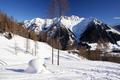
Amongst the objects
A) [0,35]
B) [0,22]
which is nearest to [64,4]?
[0,35]

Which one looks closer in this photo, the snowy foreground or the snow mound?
the snowy foreground

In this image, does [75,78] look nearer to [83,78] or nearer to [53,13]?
[83,78]

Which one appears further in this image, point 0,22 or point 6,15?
point 6,15

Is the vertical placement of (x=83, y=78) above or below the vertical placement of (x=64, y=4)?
below

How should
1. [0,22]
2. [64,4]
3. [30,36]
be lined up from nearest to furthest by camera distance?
[64,4] → [0,22] → [30,36]

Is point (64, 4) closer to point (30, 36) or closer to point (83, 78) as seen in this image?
point (83, 78)

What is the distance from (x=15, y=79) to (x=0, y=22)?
4066 inches

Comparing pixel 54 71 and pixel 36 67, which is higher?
pixel 36 67

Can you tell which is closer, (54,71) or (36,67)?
(36,67)

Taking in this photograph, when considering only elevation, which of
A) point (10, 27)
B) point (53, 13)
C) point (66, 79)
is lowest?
point (66, 79)

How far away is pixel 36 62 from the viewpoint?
1847 centimetres

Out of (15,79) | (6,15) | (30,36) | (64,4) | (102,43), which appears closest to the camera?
(15,79)

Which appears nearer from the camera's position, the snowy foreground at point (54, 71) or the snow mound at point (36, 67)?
the snowy foreground at point (54, 71)

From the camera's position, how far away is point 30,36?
13700cm
